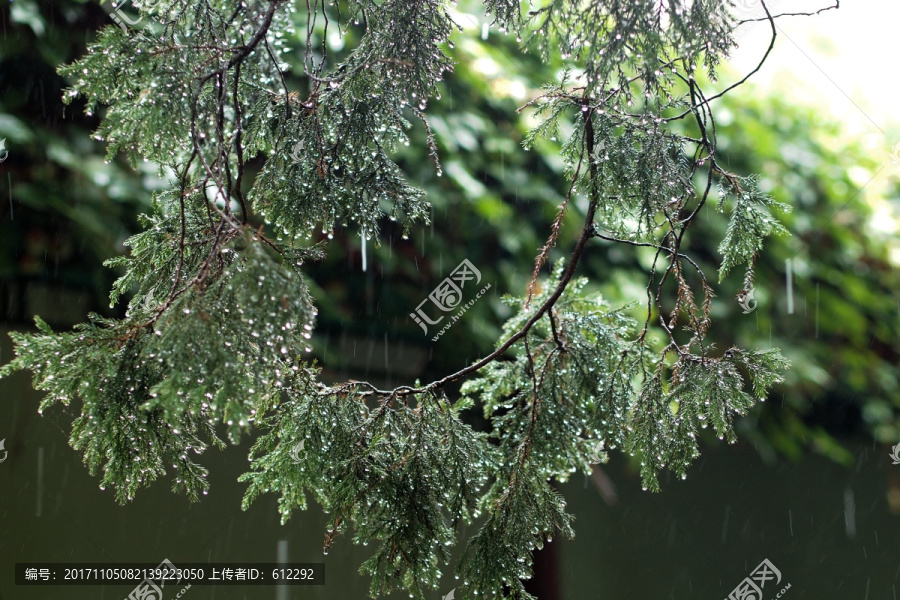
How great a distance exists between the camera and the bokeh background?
193 cm

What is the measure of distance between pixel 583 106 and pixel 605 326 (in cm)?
58

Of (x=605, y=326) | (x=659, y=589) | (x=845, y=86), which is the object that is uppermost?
(x=845, y=86)

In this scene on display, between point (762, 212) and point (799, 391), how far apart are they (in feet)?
5.19

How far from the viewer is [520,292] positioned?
2.22 m

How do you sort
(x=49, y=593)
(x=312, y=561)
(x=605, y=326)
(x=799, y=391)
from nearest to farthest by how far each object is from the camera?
(x=605, y=326) < (x=49, y=593) < (x=312, y=561) < (x=799, y=391)

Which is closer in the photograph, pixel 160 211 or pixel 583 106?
pixel 583 106

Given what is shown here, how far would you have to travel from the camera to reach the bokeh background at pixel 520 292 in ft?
6.34

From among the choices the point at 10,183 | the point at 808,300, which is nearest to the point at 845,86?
the point at 808,300

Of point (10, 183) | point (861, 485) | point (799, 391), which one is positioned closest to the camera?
point (10, 183)

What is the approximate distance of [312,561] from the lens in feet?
7.79

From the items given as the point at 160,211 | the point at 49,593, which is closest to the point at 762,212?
the point at 160,211

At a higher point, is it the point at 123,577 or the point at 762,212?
the point at 762,212

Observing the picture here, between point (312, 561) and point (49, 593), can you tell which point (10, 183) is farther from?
point (312, 561)

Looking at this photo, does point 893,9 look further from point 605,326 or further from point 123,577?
point 123,577
